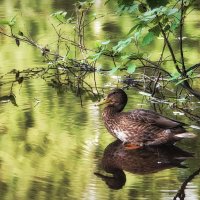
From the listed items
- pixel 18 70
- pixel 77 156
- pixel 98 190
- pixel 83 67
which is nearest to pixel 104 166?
pixel 77 156

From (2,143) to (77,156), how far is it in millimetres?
707

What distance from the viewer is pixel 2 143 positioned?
5.79m

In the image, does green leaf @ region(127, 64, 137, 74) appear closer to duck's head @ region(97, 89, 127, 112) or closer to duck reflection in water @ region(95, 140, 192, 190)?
duck reflection in water @ region(95, 140, 192, 190)

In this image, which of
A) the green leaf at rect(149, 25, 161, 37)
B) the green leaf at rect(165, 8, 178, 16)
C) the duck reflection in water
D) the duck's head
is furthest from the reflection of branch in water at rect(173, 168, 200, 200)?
the duck's head

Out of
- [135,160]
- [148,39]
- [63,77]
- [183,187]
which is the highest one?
[148,39]

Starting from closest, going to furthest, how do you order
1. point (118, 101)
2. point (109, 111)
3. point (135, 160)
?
point (135, 160) < point (109, 111) < point (118, 101)

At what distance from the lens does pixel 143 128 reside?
5883mm

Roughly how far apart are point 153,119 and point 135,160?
1.66 feet

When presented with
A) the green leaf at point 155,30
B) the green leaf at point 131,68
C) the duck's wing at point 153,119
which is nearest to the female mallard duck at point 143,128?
the duck's wing at point 153,119

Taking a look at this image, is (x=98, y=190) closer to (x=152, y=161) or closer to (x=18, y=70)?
(x=152, y=161)

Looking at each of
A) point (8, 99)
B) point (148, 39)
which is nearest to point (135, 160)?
point (148, 39)

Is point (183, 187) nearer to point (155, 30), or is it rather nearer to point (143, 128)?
point (155, 30)

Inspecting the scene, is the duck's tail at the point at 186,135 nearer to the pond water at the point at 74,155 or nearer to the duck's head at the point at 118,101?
the pond water at the point at 74,155

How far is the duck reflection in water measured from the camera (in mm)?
5055
